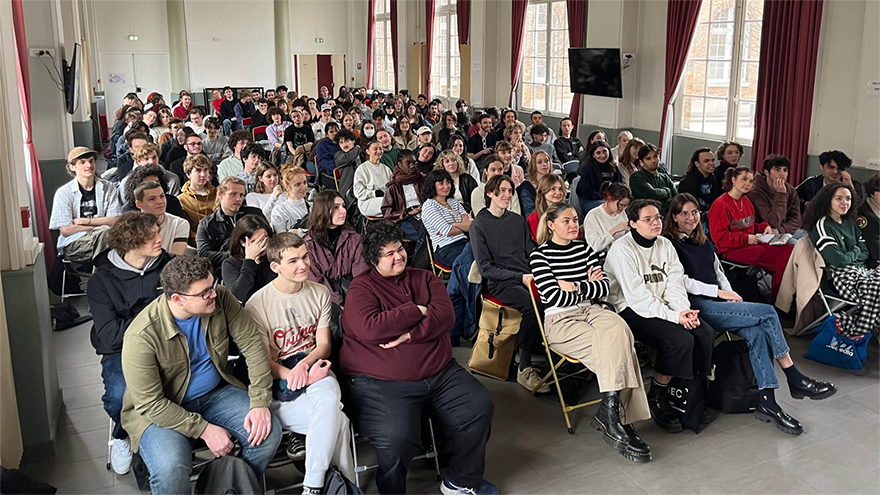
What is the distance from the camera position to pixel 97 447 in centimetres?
386

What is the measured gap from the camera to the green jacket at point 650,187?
6.66m

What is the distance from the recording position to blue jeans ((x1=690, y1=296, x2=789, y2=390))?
162 inches

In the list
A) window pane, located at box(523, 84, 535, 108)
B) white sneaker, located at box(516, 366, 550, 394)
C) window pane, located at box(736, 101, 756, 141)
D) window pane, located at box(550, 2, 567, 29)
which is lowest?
white sneaker, located at box(516, 366, 550, 394)

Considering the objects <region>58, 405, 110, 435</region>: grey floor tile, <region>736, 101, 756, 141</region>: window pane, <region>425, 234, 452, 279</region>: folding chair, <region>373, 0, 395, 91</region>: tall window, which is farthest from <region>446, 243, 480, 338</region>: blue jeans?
<region>373, 0, 395, 91</region>: tall window

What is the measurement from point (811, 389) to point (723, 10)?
6.62 metres

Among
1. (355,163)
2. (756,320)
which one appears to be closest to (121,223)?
(756,320)

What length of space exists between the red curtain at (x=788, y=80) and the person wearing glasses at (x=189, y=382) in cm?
706

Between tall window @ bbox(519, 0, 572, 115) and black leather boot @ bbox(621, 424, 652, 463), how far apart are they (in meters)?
9.92

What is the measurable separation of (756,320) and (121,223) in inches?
134

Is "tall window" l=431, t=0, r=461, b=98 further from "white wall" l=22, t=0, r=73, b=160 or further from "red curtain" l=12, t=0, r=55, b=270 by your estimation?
"red curtain" l=12, t=0, r=55, b=270

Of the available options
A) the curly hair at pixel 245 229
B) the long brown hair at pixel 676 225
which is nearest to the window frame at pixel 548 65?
the long brown hair at pixel 676 225

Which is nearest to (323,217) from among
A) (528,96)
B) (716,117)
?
(716,117)

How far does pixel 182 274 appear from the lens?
2.97 meters

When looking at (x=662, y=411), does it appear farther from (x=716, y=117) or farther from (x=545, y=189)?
(x=716, y=117)
